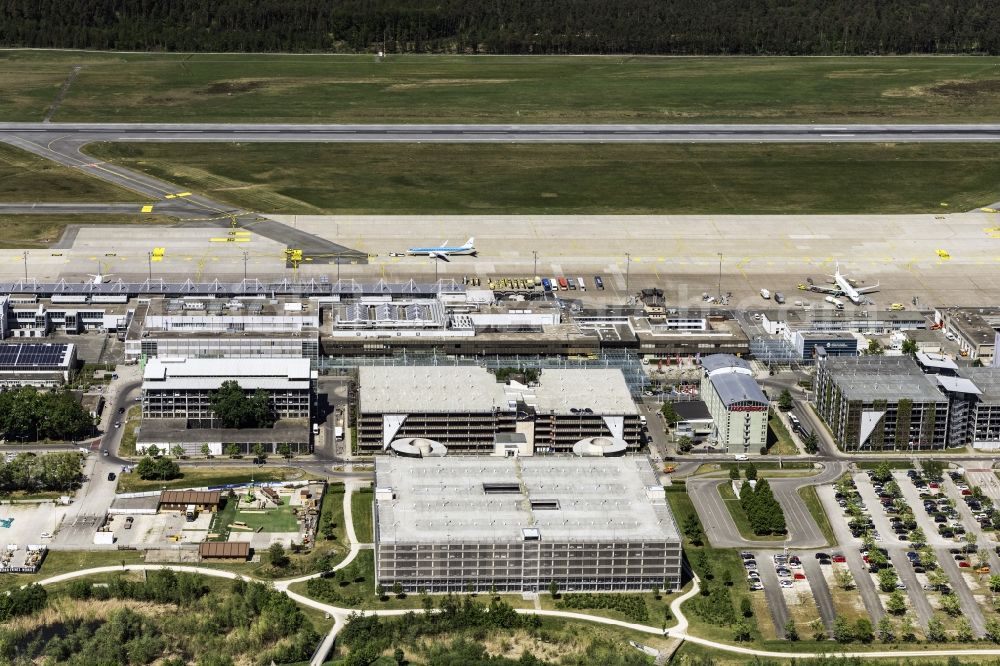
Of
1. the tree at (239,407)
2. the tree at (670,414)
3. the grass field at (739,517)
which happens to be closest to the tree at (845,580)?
the grass field at (739,517)

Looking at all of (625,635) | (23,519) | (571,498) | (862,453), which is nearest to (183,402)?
(23,519)

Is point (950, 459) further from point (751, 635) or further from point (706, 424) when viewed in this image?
point (751, 635)

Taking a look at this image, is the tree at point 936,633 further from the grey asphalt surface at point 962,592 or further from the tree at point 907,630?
the grey asphalt surface at point 962,592

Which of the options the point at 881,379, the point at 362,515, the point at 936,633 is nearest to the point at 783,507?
the point at 936,633

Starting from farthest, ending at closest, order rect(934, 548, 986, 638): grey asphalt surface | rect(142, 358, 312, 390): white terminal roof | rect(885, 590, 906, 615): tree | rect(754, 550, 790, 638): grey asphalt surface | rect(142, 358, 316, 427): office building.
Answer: rect(142, 358, 312, 390): white terminal roof, rect(142, 358, 316, 427): office building, rect(885, 590, 906, 615): tree, rect(934, 548, 986, 638): grey asphalt surface, rect(754, 550, 790, 638): grey asphalt surface

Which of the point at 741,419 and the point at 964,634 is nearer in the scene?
the point at 964,634

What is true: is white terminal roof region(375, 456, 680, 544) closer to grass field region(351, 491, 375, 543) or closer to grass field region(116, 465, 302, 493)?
grass field region(351, 491, 375, 543)

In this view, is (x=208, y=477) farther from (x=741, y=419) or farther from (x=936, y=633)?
(x=936, y=633)

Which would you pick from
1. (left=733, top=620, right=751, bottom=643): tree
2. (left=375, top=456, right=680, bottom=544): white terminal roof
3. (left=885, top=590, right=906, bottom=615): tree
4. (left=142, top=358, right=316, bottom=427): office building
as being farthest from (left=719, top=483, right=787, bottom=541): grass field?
(left=142, top=358, right=316, bottom=427): office building
